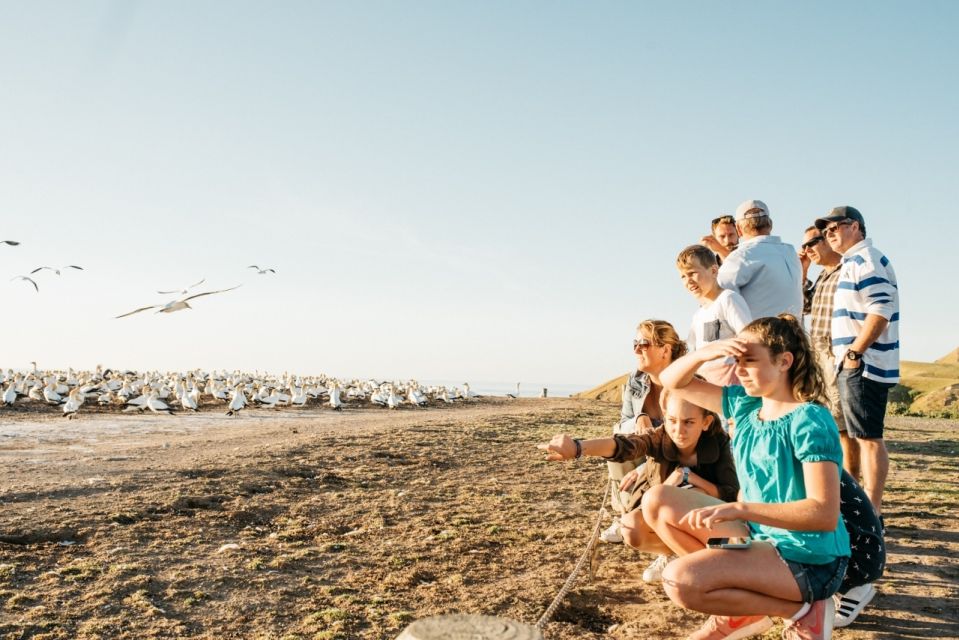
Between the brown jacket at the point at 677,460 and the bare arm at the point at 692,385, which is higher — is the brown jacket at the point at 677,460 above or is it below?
below

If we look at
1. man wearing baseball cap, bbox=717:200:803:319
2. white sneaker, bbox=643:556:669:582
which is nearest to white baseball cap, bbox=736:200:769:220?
man wearing baseball cap, bbox=717:200:803:319

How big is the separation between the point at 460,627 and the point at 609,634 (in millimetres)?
1922

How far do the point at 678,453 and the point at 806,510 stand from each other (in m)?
1.28

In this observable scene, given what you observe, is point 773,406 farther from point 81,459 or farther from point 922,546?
point 81,459

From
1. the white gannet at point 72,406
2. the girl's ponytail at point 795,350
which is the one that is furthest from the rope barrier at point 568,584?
the white gannet at point 72,406

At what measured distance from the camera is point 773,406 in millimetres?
3049

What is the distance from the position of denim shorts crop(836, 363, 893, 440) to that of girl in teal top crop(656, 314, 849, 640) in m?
2.17

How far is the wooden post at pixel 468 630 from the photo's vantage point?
2057 millimetres

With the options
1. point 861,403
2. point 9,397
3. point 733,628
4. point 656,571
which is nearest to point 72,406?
point 9,397

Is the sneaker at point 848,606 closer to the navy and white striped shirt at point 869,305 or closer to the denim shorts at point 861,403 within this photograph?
the denim shorts at point 861,403

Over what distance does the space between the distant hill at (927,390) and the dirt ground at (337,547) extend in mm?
9797

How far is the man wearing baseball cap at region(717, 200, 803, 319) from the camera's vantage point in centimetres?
512

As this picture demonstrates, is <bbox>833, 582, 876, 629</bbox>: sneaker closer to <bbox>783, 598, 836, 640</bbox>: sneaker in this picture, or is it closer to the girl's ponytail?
<bbox>783, 598, 836, 640</bbox>: sneaker

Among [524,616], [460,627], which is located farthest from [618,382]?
[460,627]
